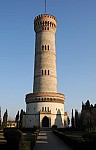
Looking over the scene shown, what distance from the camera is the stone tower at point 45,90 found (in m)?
60.8

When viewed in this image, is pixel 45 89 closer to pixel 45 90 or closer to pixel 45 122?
pixel 45 90

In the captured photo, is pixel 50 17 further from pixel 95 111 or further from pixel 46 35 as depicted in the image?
pixel 95 111

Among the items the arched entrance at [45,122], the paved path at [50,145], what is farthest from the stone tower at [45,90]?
the paved path at [50,145]

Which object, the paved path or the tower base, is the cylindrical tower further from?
the paved path

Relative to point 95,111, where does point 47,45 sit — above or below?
above

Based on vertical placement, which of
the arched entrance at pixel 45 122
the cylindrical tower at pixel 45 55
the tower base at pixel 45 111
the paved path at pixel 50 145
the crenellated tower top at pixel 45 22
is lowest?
the paved path at pixel 50 145

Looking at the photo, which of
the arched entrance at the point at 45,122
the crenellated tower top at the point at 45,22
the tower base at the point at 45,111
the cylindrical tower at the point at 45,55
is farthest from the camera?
the crenellated tower top at the point at 45,22

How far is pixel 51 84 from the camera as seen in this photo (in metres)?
62.0

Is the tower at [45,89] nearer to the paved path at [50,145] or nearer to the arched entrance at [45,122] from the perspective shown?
the arched entrance at [45,122]

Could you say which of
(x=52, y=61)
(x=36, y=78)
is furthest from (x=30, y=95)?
(x=52, y=61)

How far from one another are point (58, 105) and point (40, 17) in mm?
24429

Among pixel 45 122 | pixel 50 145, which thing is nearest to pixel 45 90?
pixel 45 122

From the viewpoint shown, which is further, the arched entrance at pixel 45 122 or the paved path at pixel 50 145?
the arched entrance at pixel 45 122

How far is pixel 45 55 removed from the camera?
63.4 metres
